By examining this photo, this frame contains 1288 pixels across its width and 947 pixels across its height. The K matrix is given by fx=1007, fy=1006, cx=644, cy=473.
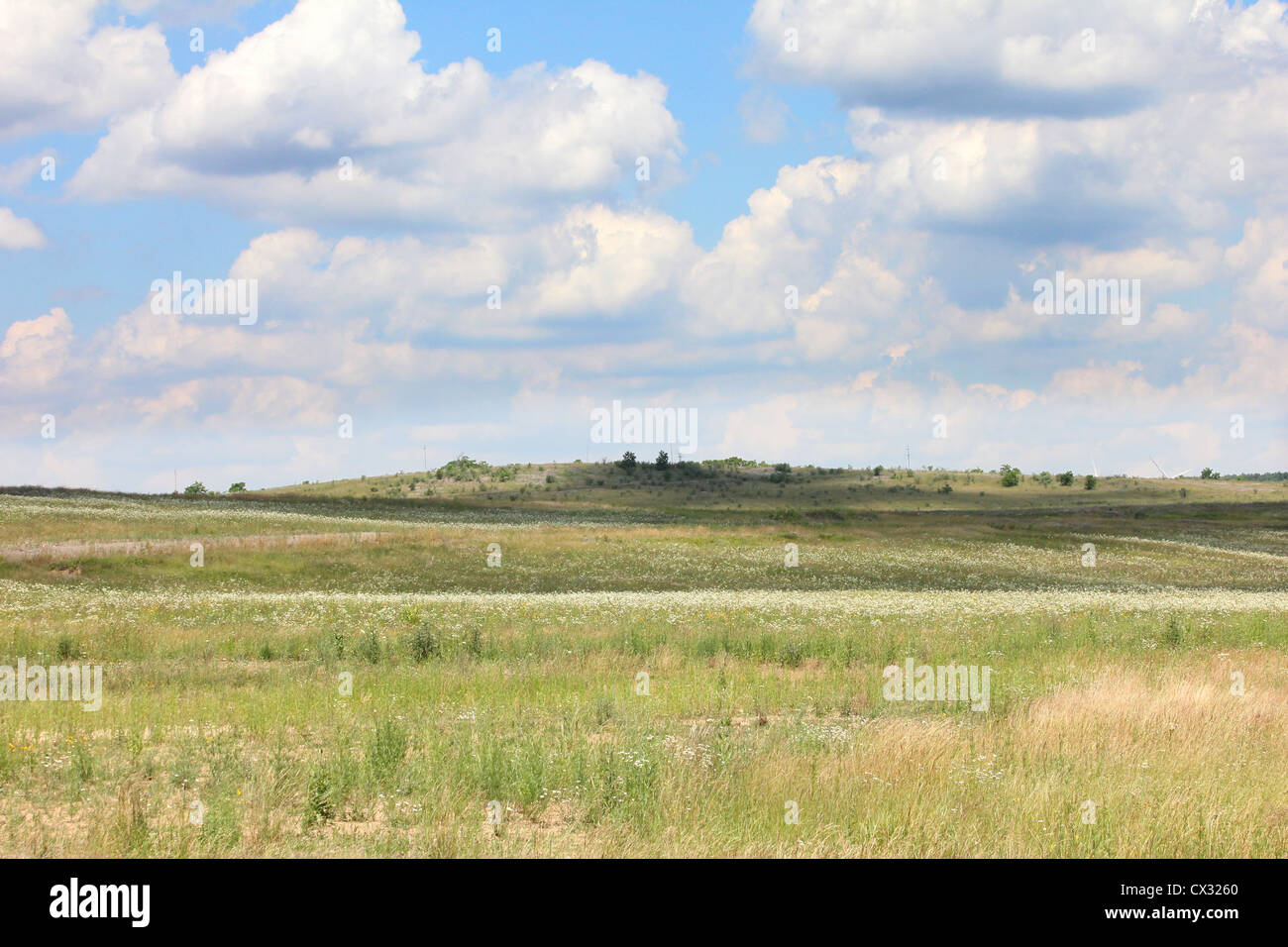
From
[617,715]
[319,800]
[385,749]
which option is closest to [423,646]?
[617,715]

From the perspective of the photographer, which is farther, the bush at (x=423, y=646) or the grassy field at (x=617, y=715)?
the bush at (x=423, y=646)

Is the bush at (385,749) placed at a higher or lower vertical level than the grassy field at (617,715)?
higher

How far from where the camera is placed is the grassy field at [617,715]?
9352 mm

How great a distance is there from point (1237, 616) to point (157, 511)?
60921mm

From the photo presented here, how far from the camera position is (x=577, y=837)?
9.17 metres

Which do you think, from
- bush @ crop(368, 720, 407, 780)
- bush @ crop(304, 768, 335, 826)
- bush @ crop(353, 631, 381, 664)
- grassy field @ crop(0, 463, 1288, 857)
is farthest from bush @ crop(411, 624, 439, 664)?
bush @ crop(304, 768, 335, 826)

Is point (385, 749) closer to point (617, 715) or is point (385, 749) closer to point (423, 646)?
point (617, 715)

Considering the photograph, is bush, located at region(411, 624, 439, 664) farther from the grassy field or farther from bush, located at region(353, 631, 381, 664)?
bush, located at region(353, 631, 381, 664)

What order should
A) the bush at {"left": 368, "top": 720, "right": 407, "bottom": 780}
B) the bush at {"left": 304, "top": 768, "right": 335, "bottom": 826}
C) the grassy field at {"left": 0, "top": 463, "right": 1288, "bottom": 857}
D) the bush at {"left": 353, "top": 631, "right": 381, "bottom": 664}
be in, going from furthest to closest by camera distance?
the bush at {"left": 353, "top": 631, "right": 381, "bottom": 664}, the bush at {"left": 368, "top": 720, "right": 407, "bottom": 780}, the bush at {"left": 304, "top": 768, "right": 335, "bottom": 826}, the grassy field at {"left": 0, "top": 463, "right": 1288, "bottom": 857}

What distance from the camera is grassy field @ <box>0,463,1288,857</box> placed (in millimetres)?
9352

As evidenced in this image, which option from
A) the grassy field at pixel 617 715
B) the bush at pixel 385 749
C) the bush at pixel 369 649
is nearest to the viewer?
the grassy field at pixel 617 715

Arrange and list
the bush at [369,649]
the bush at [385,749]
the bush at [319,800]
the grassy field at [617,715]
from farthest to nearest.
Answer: the bush at [369,649] → the bush at [385,749] → the bush at [319,800] → the grassy field at [617,715]

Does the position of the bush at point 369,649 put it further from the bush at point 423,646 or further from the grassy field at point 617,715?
the bush at point 423,646

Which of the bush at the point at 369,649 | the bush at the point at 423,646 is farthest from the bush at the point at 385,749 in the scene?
the bush at the point at 369,649
